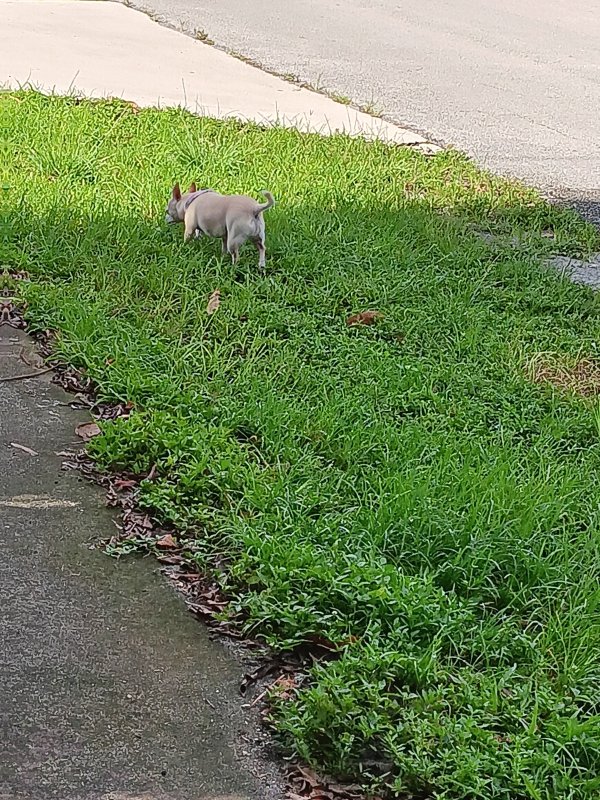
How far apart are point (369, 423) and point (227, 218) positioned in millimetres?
1590

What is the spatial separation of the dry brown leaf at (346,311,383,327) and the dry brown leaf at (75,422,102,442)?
4.39 ft

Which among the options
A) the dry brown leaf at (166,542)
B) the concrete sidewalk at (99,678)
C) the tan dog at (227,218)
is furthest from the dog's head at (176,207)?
the dry brown leaf at (166,542)

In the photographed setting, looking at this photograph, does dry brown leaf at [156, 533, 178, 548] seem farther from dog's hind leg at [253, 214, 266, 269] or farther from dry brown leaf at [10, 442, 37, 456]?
dog's hind leg at [253, 214, 266, 269]

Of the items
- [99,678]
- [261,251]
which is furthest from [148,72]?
[99,678]

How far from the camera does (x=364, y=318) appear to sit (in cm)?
444

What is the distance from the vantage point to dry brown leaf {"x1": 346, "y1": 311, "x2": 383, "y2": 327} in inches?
174

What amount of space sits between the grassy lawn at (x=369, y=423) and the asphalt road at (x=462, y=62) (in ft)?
→ 3.51

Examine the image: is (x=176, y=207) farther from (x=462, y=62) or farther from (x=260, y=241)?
(x=462, y=62)

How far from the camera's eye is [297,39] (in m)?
10.1

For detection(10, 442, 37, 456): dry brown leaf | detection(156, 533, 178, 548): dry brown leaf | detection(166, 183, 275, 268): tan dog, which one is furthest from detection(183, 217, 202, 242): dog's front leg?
detection(156, 533, 178, 548): dry brown leaf

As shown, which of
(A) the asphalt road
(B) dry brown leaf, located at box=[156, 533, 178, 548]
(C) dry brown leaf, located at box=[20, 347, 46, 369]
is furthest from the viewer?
(A) the asphalt road

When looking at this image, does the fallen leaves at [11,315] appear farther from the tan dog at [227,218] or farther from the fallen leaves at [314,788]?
the fallen leaves at [314,788]

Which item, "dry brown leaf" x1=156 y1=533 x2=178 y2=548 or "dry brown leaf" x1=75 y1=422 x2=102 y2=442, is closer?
"dry brown leaf" x1=156 y1=533 x2=178 y2=548

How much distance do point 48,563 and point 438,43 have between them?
28.6 ft
